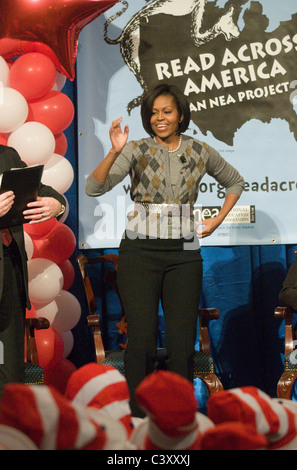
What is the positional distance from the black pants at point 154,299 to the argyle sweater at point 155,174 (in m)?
0.12

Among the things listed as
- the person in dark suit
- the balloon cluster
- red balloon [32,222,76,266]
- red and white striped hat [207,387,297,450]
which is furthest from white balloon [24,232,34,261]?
red and white striped hat [207,387,297,450]

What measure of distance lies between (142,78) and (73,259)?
1174 mm

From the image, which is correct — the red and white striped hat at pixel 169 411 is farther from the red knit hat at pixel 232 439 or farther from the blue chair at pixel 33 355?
the blue chair at pixel 33 355

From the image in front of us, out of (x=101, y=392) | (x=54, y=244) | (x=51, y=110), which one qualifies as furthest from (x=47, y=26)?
(x=101, y=392)

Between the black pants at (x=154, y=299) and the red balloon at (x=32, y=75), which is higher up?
the red balloon at (x=32, y=75)

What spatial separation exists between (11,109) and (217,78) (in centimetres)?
138

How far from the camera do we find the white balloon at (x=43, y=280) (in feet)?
9.46

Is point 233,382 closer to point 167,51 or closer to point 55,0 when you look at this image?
point 167,51

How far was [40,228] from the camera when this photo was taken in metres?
2.98

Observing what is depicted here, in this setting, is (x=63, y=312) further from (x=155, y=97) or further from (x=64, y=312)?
(x=155, y=97)

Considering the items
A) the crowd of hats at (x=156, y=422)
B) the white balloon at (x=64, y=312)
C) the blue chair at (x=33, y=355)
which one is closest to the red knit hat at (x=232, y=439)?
the crowd of hats at (x=156, y=422)

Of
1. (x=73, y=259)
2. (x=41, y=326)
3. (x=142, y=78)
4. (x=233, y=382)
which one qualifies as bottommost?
(x=233, y=382)

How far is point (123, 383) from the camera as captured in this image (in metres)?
1.23

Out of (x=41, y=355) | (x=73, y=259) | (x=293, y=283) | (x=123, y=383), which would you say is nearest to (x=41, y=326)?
(x=41, y=355)
